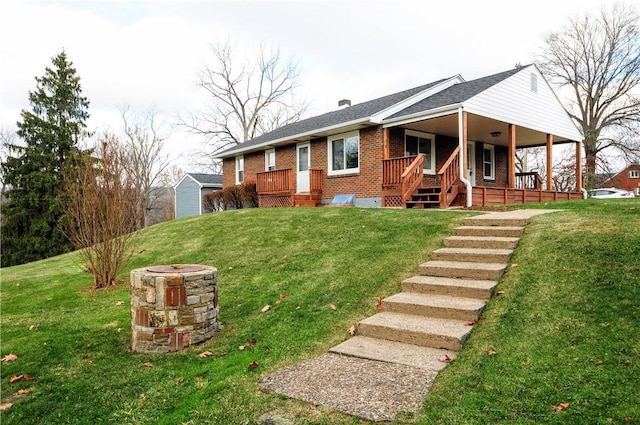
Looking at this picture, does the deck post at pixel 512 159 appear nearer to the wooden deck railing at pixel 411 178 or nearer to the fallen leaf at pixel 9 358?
the wooden deck railing at pixel 411 178

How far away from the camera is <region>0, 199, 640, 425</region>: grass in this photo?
2.83 m

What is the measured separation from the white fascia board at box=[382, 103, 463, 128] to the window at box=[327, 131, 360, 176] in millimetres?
1461

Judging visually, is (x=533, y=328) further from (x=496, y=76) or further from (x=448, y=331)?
(x=496, y=76)

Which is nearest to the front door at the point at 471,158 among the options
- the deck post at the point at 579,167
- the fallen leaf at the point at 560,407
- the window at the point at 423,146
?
the window at the point at 423,146

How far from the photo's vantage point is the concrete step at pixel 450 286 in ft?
15.5

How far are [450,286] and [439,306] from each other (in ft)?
1.78

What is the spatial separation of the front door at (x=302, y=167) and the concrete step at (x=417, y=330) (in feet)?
37.6

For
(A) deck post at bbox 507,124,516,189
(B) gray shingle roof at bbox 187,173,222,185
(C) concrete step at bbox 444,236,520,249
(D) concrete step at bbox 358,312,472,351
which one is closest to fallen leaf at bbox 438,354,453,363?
(D) concrete step at bbox 358,312,472,351

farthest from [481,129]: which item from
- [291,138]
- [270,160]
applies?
[270,160]

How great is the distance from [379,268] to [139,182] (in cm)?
522

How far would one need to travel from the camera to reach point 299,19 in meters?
13.1

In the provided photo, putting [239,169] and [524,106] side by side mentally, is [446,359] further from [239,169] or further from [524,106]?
[239,169]

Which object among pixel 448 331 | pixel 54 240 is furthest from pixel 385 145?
pixel 54 240

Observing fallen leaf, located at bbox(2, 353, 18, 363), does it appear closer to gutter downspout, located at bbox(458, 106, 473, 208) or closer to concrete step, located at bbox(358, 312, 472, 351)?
concrete step, located at bbox(358, 312, 472, 351)
